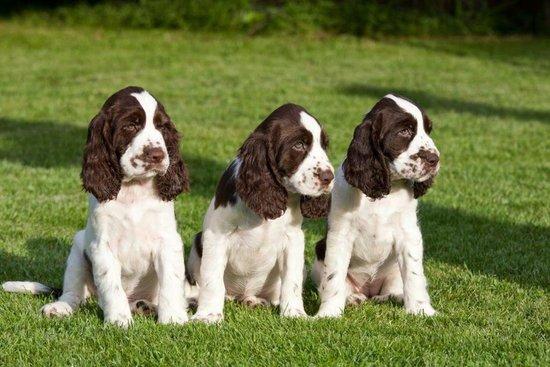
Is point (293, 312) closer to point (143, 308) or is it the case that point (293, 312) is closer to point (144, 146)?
point (143, 308)

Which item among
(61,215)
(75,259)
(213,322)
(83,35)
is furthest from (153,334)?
Result: (83,35)

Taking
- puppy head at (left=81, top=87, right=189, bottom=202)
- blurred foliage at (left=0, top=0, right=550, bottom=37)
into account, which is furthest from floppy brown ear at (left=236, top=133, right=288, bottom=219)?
blurred foliage at (left=0, top=0, right=550, bottom=37)

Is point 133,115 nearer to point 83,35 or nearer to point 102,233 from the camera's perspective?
point 102,233

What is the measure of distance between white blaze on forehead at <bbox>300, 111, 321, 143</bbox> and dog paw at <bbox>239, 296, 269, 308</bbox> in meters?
1.38

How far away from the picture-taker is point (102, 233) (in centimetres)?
632

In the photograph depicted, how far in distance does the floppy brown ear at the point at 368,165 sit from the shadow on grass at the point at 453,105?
10.7 metres

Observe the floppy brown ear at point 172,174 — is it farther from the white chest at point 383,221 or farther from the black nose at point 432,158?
the black nose at point 432,158

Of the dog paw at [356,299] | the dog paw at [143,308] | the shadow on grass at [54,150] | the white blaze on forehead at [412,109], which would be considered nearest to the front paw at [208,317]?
the dog paw at [143,308]

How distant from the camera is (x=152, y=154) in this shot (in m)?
6.01

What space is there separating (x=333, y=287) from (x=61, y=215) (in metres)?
3.90

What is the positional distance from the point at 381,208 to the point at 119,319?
6.12 feet

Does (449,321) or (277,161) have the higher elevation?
(277,161)

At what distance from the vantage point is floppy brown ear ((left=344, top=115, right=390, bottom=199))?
650 centimetres

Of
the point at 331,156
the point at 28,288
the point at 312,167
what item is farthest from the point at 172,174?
the point at 331,156
